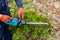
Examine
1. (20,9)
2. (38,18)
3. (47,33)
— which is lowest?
(47,33)

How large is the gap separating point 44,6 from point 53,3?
0.94 ft

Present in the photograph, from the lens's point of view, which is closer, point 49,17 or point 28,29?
point 28,29

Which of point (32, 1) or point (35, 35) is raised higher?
point (32, 1)

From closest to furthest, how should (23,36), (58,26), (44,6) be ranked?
(23,36) → (58,26) → (44,6)

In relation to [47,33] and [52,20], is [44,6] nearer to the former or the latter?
[52,20]

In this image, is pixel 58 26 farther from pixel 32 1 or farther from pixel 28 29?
pixel 32 1

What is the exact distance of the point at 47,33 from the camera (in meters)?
4.34

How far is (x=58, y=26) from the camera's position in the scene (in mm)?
4594

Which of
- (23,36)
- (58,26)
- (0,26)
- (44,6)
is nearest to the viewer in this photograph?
(0,26)

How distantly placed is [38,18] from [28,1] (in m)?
1.09

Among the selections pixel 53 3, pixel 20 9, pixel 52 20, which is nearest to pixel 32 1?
pixel 53 3

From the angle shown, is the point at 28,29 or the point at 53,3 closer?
the point at 28,29

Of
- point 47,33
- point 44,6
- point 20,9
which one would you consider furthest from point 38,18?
point 20,9

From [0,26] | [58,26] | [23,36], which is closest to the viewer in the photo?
[0,26]
